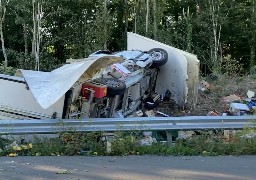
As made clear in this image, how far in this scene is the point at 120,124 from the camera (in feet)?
23.8

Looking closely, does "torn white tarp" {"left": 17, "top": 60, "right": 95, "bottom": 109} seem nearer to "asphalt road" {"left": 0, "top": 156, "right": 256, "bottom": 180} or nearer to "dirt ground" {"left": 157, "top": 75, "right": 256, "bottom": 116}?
"asphalt road" {"left": 0, "top": 156, "right": 256, "bottom": 180}

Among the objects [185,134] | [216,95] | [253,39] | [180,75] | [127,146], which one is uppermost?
[180,75]

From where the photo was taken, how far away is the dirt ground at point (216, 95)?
11.5m

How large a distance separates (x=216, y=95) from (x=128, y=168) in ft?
25.0

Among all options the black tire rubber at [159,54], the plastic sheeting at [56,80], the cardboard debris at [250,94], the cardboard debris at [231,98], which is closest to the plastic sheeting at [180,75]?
the black tire rubber at [159,54]

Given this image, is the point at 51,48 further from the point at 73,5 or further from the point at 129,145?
the point at 129,145

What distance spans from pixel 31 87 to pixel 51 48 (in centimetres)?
2304

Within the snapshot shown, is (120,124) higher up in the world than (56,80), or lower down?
lower down

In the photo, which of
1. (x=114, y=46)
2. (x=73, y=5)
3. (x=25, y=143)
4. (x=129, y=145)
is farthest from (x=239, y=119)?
(x=114, y=46)

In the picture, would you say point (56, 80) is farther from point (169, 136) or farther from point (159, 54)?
point (159, 54)

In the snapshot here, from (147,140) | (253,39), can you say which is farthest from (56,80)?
(253,39)

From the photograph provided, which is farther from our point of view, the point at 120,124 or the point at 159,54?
the point at 159,54

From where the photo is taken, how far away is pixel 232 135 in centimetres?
738

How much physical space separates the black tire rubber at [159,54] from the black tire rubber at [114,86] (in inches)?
95.6
